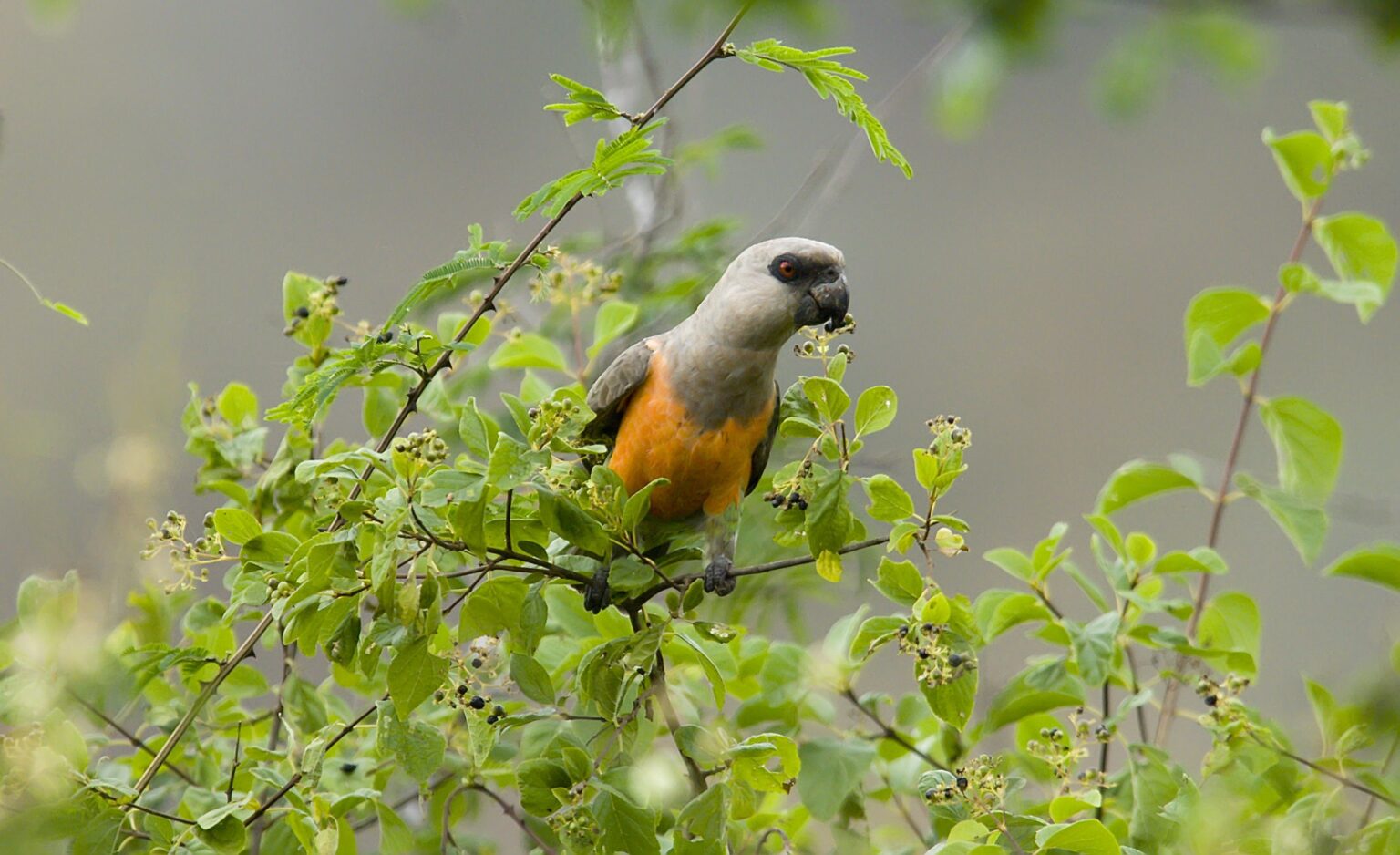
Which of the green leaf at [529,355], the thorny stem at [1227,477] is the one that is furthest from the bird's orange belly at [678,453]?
the thorny stem at [1227,477]

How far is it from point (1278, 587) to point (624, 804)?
16.2 feet

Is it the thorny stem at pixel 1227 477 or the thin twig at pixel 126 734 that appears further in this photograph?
the thorny stem at pixel 1227 477

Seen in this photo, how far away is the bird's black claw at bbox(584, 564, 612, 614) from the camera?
61.6 inches

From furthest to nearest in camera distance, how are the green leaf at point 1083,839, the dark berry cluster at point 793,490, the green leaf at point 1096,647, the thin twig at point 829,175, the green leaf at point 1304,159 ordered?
the thin twig at point 829,175 → the green leaf at point 1304,159 → the green leaf at point 1096,647 → the dark berry cluster at point 793,490 → the green leaf at point 1083,839

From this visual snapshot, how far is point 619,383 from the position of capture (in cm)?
227

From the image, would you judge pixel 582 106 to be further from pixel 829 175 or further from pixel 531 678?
pixel 829 175

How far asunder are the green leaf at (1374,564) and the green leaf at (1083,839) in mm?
597

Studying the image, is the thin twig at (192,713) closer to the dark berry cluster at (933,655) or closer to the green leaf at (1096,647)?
the dark berry cluster at (933,655)

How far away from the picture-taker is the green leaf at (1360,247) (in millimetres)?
1723

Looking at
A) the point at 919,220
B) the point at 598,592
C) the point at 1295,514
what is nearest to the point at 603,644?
the point at 598,592

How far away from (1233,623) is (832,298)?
80cm

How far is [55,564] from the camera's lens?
5.64ft

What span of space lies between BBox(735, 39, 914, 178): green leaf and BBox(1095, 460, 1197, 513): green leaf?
637mm

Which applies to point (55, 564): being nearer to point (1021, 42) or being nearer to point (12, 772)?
point (12, 772)
